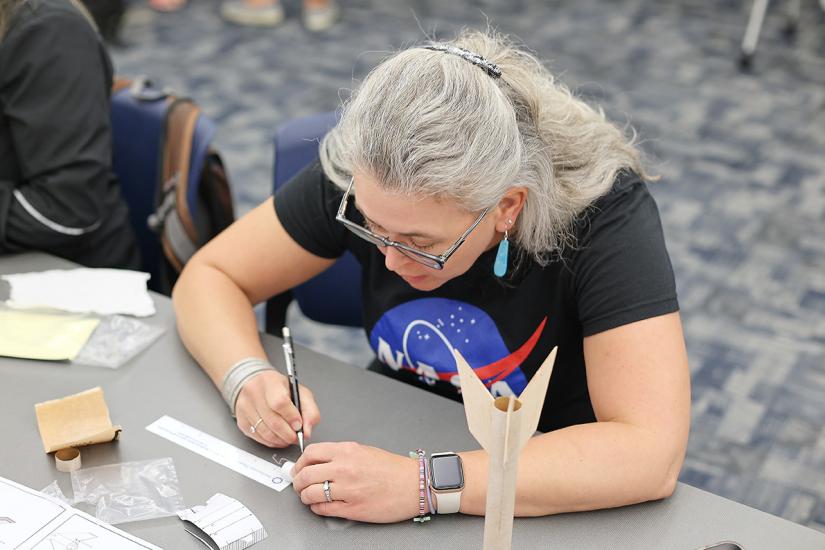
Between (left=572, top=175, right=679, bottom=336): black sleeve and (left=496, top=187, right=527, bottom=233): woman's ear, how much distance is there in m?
0.11

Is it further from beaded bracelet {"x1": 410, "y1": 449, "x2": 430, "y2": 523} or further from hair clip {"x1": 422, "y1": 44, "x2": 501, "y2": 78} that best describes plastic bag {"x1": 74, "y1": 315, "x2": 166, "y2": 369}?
hair clip {"x1": 422, "y1": 44, "x2": 501, "y2": 78}

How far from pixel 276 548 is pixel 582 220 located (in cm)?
67

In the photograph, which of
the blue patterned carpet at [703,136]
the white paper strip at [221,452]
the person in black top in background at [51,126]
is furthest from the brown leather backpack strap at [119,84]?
the white paper strip at [221,452]

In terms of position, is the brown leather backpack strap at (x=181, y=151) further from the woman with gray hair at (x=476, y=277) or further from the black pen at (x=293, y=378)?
the black pen at (x=293, y=378)

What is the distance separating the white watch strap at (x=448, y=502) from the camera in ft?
4.36

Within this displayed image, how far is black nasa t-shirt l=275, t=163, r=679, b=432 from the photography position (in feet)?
4.84

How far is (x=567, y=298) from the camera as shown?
5.12ft

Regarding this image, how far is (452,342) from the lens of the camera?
162 centimetres

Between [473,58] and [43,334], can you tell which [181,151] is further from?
[473,58]

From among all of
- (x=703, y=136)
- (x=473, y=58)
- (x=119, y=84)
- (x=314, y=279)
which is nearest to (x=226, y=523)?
(x=473, y=58)

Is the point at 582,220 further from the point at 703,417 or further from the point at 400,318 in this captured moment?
the point at 703,417

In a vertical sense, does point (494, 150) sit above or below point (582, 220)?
above

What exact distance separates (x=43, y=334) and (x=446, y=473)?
788mm

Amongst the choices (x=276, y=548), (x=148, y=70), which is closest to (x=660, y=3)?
(x=148, y=70)
